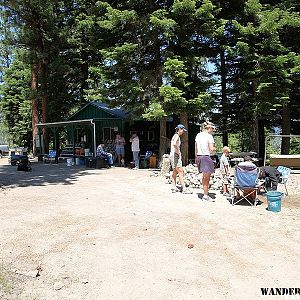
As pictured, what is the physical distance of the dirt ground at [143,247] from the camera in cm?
407

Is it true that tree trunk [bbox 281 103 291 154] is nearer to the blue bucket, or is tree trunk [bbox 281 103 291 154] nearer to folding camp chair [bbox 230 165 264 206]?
folding camp chair [bbox 230 165 264 206]

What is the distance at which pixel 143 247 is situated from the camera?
528 centimetres

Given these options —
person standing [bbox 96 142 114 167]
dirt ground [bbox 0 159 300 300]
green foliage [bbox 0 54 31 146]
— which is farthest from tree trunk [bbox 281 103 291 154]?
green foliage [bbox 0 54 31 146]

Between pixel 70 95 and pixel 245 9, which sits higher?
pixel 245 9

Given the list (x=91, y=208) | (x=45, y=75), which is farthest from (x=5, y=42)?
(x=91, y=208)

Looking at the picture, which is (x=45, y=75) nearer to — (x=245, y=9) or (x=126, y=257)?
(x=245, y=9)

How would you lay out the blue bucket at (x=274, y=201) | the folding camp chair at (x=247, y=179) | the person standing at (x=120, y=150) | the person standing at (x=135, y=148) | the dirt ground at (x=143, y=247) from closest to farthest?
1. the dirt ground at (x=143, y=247)
2. the blue bucket at (x=274, y=201)
3. the folding camp chair at (x=247, y=179)
4. the person standing at (x=135, y=148)
5. the person standing at (x=120, y=150)

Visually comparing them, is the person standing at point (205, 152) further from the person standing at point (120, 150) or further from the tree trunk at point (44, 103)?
the tree trunk at point (44, 103)

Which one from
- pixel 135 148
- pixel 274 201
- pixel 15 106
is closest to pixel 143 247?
pixel 274 201

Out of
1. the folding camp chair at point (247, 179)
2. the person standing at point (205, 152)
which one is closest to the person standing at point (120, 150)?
the person standing at point (205, 152)

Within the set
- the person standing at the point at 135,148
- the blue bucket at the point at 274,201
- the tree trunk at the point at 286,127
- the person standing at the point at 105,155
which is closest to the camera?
the blue bucket at the point at 274,201

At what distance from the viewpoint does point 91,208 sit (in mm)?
7664

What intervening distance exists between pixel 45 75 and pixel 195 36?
1126 cm

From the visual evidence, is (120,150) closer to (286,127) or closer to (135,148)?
(135,148)
